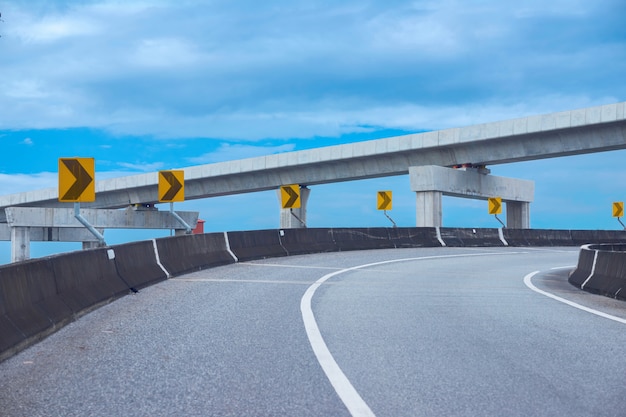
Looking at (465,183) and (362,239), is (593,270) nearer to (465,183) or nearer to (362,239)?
(362,239)

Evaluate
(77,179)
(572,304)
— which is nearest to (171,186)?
(77,179)

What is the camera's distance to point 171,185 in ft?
65.7

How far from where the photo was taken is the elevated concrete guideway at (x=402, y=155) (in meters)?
37.9

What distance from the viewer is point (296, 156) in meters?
51.9

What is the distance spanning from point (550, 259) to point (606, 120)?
1302 cm

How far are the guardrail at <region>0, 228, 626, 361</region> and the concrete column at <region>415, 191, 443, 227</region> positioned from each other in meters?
9.73

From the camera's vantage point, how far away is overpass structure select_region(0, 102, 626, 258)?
125 ft

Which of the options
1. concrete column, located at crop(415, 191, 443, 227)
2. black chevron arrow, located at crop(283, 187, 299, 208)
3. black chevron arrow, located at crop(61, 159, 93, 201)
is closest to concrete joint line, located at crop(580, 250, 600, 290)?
black chevron arrow, located at crop(61, 159, 93, 201)

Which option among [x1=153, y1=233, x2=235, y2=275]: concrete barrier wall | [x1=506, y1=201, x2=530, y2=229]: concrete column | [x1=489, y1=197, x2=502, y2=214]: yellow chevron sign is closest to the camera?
[x1=153, y1=233, x2=235, y2=275]: concrete barrier wall

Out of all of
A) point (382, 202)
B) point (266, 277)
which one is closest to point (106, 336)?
point (266, 277)

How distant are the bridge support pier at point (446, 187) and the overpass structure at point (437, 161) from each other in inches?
2.2

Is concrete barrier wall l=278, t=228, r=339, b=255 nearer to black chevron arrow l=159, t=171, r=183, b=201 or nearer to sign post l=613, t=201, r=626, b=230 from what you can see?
black chevron arrow l=159, t=171, r=183, b=201

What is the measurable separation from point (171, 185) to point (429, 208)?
25.0 meters

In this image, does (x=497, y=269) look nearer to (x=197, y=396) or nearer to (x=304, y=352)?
(x=304, y=352)
